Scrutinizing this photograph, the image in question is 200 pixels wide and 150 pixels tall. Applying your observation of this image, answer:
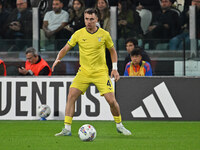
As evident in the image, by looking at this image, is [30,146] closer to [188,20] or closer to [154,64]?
[154,64]

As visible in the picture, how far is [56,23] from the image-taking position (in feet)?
46.7

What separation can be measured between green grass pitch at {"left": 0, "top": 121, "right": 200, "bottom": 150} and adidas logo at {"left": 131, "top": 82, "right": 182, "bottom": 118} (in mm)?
378

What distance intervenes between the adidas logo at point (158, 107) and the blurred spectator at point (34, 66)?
2.26m

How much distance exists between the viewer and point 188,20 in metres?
13.8

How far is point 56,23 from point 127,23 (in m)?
1.79

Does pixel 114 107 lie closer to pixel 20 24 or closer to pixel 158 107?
pixel 158 107

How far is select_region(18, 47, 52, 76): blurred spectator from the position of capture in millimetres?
12898

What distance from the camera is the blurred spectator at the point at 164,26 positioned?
45.6 ft

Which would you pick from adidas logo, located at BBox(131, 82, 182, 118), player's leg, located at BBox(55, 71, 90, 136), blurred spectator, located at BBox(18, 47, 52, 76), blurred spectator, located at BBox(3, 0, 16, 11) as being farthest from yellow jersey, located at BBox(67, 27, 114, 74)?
blurred spectator, located at BBox(3, 0, 16, 11)

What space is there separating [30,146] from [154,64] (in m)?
6.04

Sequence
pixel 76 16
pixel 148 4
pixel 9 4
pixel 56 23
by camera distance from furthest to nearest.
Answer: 1. pixel 9 4
2. pixel 148 4
3. pixel 56 23
4. pixel 76 16

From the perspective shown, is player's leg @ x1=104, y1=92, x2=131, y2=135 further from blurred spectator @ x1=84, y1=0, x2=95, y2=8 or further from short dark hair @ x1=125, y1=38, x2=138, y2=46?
blurred spectator @ x1=84, y1=0, x2=95, y2=8

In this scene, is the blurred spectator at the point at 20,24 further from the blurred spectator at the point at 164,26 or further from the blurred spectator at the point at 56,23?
the blurred spectator at the point at 164,26

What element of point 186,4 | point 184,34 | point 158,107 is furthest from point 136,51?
point 186,4
